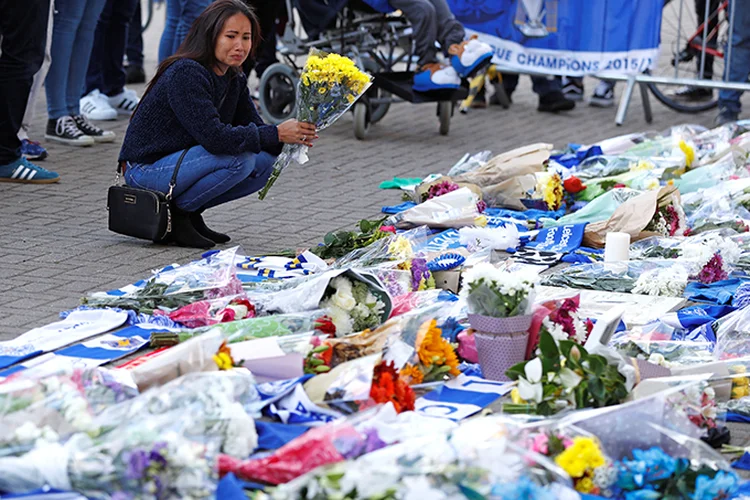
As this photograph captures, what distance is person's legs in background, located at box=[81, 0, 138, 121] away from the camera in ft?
28.4

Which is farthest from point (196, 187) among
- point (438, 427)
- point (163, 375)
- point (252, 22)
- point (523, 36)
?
point (523, 36)

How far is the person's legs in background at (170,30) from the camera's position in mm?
8844

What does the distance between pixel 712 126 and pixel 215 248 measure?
216 inches

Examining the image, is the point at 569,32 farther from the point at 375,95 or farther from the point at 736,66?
the point at 375,95

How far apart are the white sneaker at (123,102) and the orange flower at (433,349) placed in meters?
5.80

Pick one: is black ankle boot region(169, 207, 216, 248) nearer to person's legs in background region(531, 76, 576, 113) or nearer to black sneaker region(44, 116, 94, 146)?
black sneaker region(44, 116, 94, 146)

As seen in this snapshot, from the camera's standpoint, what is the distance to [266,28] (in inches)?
363

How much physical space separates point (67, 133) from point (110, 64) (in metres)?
1.12

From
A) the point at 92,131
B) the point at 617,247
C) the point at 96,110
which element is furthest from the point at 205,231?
the point at 96,110

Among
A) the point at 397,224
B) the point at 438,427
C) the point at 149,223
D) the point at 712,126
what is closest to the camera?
the point at 438,427

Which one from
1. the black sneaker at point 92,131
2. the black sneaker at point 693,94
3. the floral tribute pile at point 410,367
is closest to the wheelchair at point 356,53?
the black sneaker at point 92,131

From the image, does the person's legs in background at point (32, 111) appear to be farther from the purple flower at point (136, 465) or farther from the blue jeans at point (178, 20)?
the purple flower at point (136, 465)

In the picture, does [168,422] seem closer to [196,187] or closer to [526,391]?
[526,391]

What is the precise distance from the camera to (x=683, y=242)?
18.4ft
